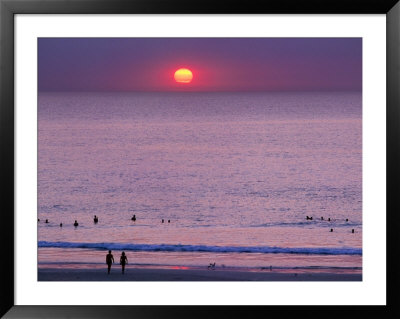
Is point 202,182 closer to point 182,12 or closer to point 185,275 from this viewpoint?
point 185,275

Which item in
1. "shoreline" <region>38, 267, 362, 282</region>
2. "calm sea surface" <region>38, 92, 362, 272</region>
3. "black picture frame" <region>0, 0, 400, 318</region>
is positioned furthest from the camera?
"calm sea surface" <region>38, 92, 362, 272</region>

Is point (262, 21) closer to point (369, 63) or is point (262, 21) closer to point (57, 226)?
point (369, 63)

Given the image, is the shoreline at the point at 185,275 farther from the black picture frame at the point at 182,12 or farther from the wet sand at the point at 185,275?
the black picture frame at the point at 182,12

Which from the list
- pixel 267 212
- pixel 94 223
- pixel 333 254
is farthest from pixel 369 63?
pixel 267 212

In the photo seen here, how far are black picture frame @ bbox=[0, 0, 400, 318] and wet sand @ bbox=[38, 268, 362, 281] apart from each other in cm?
261

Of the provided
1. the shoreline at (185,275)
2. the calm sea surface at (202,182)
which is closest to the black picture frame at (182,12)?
the shoreline at (185,275)

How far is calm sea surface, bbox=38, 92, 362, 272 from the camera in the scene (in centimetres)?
877

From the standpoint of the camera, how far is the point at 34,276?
319cm

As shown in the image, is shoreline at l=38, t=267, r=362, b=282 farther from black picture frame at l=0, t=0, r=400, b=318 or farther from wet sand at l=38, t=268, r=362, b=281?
black picture frame at l=0, t=0, r=400, b=318

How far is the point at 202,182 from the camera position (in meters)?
17.2

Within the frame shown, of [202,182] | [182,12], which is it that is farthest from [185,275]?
[202,182]

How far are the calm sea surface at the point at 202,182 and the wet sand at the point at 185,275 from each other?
0.14 meters

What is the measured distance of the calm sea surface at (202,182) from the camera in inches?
345

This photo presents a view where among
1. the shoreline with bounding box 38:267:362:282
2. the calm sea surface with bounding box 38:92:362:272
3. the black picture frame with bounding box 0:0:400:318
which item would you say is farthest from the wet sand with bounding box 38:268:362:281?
the black picture frame with bounding box 0:0:400:318
